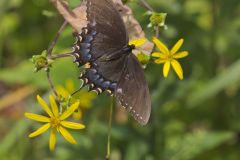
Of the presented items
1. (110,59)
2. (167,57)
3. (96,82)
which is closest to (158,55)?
(167,57)

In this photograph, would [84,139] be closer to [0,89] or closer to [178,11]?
[178,11]

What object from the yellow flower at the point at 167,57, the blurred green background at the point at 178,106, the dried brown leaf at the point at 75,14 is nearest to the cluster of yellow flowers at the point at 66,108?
the yellow flower at the point at 167,57

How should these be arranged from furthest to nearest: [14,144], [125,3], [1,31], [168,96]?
[1,31] < [14,144] < [168,96] < [125,3]

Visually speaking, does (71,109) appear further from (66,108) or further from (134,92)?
(134,92)

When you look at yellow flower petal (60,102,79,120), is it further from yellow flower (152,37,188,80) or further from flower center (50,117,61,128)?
yellow flower (152,37,188,80)

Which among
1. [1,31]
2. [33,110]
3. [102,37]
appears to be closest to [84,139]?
[33,110]

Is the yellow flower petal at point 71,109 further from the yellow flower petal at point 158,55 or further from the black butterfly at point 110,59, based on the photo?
the yellow flower petal at point 158,55
